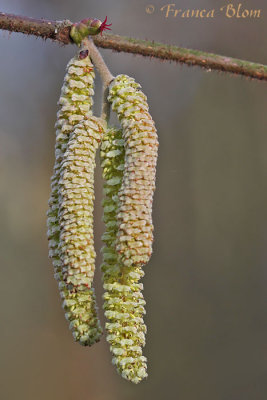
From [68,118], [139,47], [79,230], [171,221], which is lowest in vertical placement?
[79,230]

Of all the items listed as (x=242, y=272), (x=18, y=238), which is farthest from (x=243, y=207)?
(x=18, y=238)
